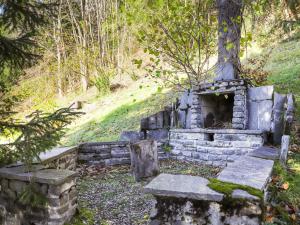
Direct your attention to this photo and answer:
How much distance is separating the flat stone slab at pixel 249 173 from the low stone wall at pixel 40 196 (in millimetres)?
1786

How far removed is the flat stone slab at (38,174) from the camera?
3090 millimetres

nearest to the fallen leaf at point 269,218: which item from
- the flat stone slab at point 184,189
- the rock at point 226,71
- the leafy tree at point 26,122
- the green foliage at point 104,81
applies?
the flat stone slab at point 184,189

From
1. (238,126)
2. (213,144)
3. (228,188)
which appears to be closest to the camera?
(228,188)

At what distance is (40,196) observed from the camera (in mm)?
3088

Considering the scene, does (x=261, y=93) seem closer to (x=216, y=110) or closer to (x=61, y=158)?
(x=216, y=110)

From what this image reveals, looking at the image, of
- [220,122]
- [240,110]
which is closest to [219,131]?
[240,110]

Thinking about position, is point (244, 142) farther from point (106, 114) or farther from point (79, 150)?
point (106, 114)

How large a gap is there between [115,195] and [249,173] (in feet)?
7.64

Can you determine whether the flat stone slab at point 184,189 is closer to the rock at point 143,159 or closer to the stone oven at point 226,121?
the rock at point 143,159

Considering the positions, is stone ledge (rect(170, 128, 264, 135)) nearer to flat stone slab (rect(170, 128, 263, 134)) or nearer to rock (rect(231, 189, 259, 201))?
flat stone slab (rect(170, 128, 263, 134))

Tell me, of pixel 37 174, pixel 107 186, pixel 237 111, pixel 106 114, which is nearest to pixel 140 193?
pixel 107 186

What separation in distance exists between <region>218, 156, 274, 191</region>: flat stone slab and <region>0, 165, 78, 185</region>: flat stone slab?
1.73m

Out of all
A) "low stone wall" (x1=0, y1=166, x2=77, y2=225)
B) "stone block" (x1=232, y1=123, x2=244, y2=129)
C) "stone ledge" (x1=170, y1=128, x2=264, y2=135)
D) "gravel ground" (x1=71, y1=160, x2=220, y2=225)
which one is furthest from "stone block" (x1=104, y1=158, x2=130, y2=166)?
"low stone wall" (x1=0, y1=166, x2=77, y2=225)

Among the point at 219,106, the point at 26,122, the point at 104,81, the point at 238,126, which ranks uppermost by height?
the point at 104,81
